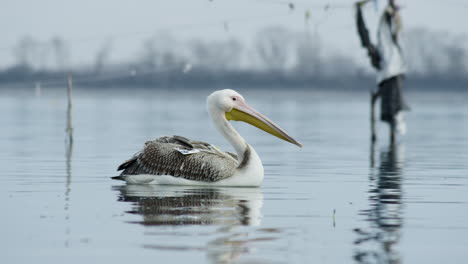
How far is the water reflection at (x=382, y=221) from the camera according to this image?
8.38 m

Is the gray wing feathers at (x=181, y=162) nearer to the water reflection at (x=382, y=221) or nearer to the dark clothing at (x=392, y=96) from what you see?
the water reflection at (x=382, y=221)

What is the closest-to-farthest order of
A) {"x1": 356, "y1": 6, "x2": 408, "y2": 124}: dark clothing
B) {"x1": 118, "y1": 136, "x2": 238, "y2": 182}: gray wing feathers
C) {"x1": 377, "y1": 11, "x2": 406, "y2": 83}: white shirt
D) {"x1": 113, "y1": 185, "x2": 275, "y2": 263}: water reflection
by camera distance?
{"x1": 113, "y1": 185, "x2": 275, "y2": 263}: water reflection
{"x1": 118, "y1": 136, "x2": 238, "y2": 182}: gray wing feathers
{"x1": 377, "y1": 11, "x2": 406, "y2": 83}: white shirt
{"x1": 356, "y1": 6, "x2": 408, "y2": 124}: dark clothing

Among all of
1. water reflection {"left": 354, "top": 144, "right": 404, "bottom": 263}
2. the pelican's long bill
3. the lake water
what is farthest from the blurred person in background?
the pelican's long bill

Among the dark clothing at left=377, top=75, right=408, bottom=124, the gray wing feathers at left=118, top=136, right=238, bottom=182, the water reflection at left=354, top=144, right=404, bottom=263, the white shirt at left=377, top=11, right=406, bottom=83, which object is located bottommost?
the water reflection at left=354, top=144, right=404, bottom=263

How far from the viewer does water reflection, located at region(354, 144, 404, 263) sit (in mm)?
8375

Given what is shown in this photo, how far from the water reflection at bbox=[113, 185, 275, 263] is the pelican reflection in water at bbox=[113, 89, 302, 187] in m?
0.17

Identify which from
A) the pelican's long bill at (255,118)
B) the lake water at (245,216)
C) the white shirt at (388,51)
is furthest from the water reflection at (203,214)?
the white shirt at (388,51)

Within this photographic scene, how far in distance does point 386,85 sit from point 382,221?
18.8 metres

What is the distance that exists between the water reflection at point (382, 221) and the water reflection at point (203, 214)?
0.94 meters

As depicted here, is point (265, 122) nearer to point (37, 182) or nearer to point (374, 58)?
point (37, 182)

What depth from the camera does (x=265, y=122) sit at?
48.9 ft

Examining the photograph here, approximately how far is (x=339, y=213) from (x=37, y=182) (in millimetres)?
5581

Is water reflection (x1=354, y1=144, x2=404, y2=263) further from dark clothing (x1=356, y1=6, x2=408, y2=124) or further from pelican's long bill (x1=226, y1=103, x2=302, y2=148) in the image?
dark clothing (x1=356, y1=6, x2=408, y2=124)

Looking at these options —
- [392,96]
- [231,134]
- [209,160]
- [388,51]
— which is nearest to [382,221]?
[209,160]
